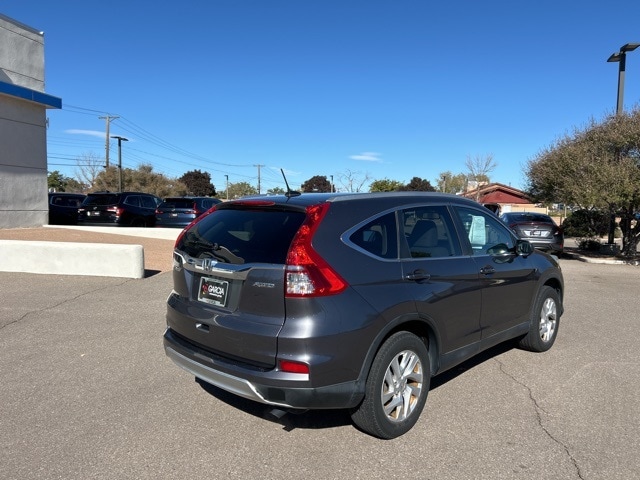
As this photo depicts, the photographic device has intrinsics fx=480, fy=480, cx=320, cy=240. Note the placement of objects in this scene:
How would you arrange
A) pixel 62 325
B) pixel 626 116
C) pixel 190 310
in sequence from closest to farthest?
pixel 190 310
pixel 62 325
pixel 626 116

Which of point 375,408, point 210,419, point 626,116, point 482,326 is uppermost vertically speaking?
point 626,116

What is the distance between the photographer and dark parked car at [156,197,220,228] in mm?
18688

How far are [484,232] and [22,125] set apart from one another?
16195 millimetres

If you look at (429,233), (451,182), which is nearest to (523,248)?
(429,233)

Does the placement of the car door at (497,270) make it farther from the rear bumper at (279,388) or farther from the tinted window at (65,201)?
the tinted window at (65,201)

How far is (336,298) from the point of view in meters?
3.00

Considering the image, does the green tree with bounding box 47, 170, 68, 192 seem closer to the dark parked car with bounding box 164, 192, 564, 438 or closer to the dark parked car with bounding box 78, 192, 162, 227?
the dark parked car with bounding box 78, 192, 162, 227

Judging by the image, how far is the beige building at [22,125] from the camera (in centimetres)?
1498

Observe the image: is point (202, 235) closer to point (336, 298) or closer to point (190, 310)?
point (190, 310)

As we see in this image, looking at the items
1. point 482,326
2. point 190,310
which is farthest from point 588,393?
point 190,310

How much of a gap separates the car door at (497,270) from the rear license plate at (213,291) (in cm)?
214

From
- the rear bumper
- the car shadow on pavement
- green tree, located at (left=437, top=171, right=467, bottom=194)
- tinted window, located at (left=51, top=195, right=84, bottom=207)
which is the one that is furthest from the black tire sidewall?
green tree, located at (left=437, top=171, right=467, bottom=194)

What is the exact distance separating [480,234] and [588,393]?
1.66 metres

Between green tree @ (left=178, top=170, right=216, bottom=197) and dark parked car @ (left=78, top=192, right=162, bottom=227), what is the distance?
57163mm
